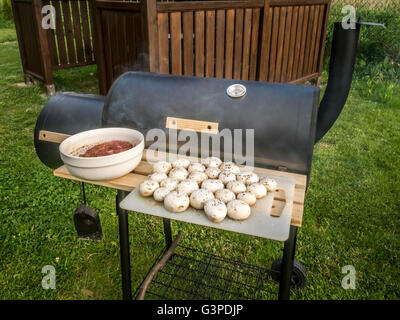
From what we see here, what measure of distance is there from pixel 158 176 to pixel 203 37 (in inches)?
130

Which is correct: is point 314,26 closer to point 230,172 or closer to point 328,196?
point 328,196

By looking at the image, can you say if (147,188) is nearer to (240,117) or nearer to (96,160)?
(96,160)

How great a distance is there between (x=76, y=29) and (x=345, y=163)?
6012 millimetres

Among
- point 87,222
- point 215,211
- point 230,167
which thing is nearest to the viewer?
point 215,211

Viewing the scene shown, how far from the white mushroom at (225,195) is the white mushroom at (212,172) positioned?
0.16 meters

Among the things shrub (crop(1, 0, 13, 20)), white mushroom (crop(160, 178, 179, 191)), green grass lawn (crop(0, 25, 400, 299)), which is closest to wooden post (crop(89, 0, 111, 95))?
green grass lawn (crop(0, 25, 400, 299))

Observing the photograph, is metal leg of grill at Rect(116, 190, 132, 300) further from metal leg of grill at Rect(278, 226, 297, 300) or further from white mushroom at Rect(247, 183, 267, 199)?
metal leg of grill at Rect(278, 226, 297, 300)

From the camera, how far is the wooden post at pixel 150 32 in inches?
150

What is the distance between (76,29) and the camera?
729 cm

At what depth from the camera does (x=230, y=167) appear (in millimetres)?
1856

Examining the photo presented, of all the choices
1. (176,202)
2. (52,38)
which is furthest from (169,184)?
(52,38)

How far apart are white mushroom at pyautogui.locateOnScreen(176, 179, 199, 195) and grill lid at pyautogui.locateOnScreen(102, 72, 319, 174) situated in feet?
1.43

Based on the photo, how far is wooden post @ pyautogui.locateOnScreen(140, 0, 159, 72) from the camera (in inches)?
150
